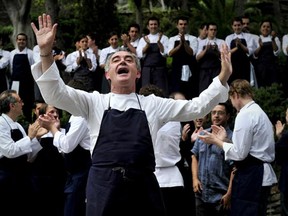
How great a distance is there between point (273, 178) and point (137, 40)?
22.7ft

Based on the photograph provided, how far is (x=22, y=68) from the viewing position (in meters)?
14.6

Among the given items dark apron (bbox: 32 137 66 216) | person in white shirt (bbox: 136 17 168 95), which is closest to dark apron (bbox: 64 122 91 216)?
dark apron (bbox: 32 137 66 216)

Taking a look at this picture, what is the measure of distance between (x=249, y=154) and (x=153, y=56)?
6.32 m

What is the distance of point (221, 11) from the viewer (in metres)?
19.5

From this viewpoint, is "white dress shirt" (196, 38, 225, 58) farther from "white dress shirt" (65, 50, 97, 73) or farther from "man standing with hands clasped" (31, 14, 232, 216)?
→ "man standing with hands clasped" (31, 14, 232, 216)

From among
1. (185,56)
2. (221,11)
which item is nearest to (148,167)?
(185,56)

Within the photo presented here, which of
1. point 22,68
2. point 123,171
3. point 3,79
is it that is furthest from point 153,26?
point 123,171

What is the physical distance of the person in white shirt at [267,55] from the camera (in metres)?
14.2

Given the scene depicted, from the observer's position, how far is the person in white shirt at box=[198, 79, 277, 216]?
303 inches

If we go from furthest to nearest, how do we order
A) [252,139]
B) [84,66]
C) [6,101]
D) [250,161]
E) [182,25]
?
[84,66], [182,25], [6,101], [250,161], [252,139]

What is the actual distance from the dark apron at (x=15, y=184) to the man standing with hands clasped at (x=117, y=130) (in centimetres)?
355

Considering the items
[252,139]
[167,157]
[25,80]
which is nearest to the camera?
[252,139]

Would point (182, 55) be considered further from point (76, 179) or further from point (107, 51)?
point (76, 179)

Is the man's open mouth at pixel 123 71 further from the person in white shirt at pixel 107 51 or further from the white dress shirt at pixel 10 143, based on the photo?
the person in white shirt at pixel 107 51
